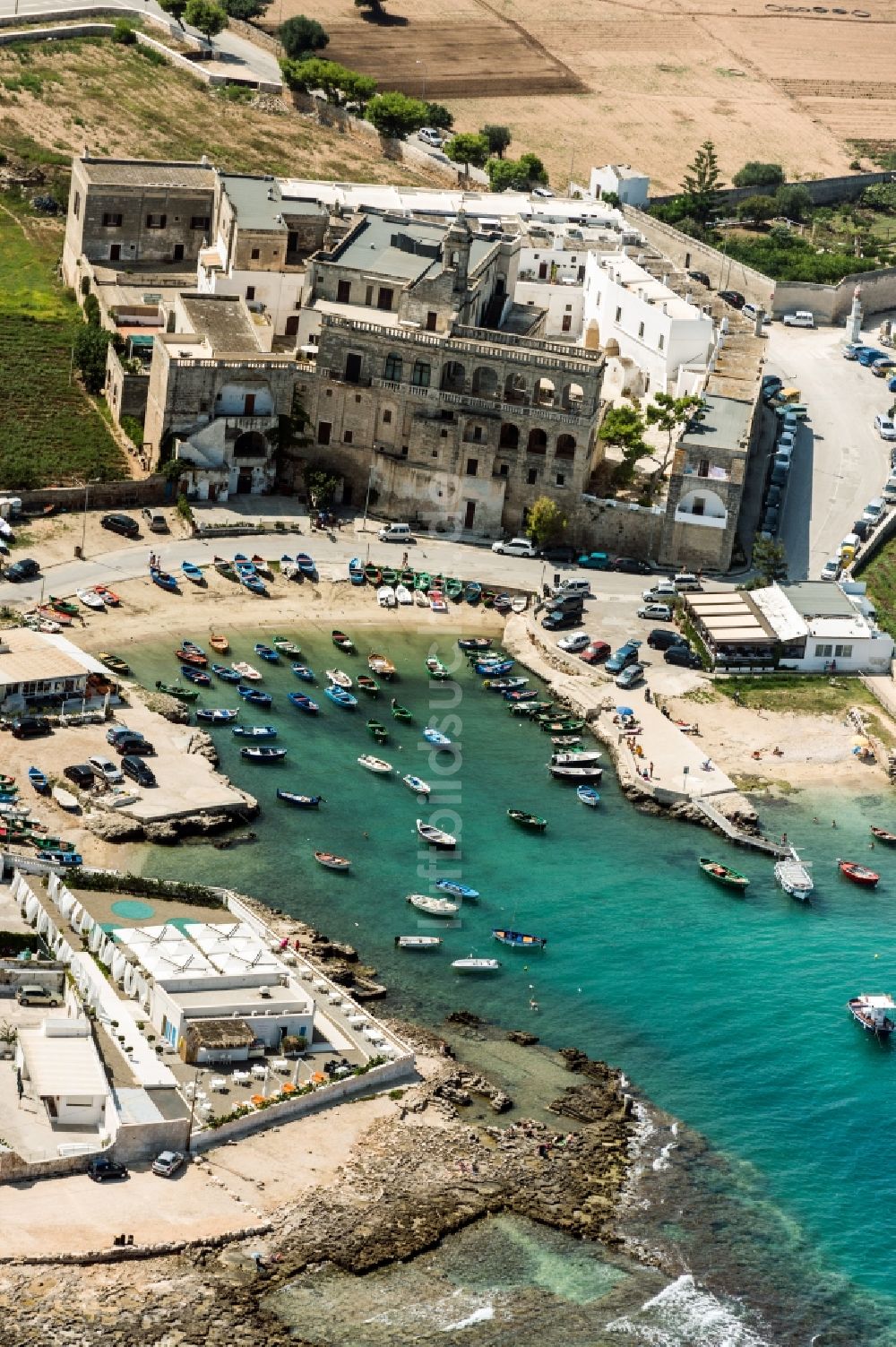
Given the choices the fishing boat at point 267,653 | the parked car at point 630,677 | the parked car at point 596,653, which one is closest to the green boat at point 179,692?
the fishing boat at point 267,653

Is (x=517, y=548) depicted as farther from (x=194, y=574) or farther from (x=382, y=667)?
(x=194, y=574)

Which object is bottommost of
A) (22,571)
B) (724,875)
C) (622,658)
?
(724,875)

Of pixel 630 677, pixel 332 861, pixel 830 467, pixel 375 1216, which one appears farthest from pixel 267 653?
pixel 375 1216

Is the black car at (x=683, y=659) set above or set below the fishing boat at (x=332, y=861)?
above

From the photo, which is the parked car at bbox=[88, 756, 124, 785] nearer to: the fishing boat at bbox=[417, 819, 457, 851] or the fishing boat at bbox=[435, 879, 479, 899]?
the fishing boat at bbox=[417, 819, 457, 851]

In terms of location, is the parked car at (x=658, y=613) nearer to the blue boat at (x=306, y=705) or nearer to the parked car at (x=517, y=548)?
the parked car at (x=517, y=548)

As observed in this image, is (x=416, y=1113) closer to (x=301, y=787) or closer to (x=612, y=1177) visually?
(x=612, y=1177)

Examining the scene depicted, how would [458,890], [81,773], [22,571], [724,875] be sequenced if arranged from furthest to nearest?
[22,571]
[724,875]
[81,773]
[458,890]
